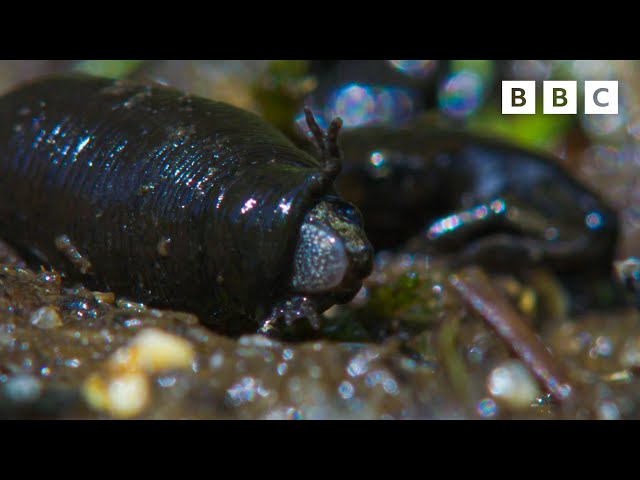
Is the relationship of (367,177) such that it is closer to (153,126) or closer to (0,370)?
(153,126)

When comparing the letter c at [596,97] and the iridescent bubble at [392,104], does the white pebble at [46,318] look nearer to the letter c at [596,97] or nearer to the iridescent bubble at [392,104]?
the iridescent bubble at [392,104]

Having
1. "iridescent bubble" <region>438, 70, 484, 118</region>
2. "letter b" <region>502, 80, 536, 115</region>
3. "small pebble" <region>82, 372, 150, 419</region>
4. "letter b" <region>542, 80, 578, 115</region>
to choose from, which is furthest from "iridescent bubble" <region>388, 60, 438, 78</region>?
"small pebble" <region>82, 372, 150, 419</region>

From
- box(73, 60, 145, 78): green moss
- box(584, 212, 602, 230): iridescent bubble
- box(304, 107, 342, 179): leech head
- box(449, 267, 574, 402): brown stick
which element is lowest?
box(584, 212, 602, 230): iridescent bubble

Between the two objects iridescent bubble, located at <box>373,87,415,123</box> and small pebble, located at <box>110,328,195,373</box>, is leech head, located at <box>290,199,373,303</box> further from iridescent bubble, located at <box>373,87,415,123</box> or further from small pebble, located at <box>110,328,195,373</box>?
iridescent bubble, located at <box>373,87,415,123</box>

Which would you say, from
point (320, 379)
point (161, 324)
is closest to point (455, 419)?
point (320, 379)

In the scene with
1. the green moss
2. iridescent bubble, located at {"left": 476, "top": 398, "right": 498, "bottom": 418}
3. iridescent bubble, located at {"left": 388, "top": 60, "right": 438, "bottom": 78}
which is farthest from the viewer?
iridescent bubble, located at {"left": 388, "top": 60, "right": 438, "bottom": 78}

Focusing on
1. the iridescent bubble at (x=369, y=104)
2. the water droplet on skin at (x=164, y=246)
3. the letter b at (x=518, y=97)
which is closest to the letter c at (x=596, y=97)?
the letter b at (x=518, y=97)
